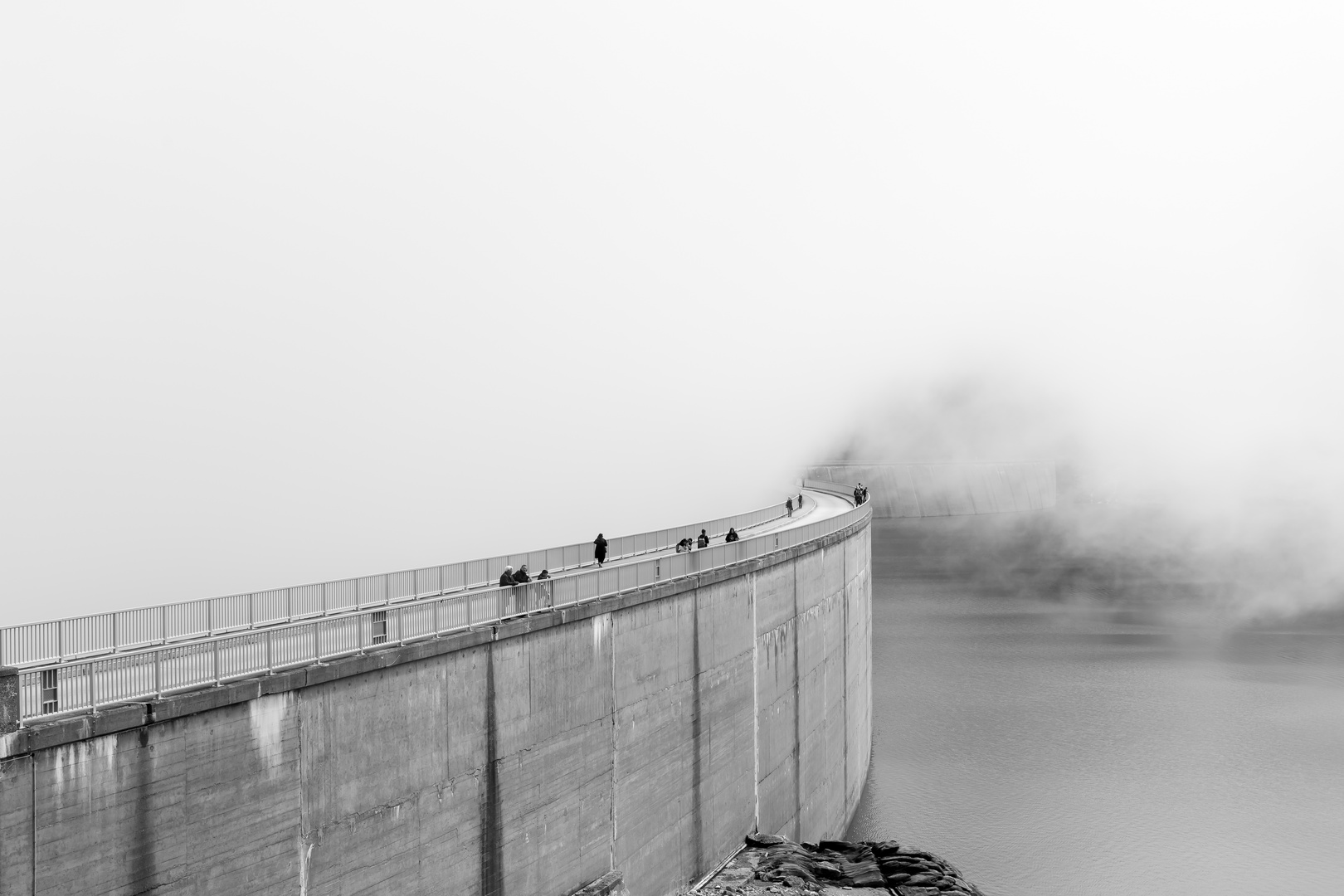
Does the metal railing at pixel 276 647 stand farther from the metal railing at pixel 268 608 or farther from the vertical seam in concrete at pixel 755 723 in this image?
the vertical seam in concrete at pixel 755 723

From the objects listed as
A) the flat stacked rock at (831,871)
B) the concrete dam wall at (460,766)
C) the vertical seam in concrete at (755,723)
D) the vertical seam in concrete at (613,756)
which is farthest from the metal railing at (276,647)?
the flat stacked rock at (831,871)

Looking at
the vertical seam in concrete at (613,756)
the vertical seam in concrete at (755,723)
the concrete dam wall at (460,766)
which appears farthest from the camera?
the vertical seam in concrete at (755,723)

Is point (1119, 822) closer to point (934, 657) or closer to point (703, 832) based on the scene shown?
point (703, 832)

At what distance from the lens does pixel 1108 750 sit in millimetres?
45594

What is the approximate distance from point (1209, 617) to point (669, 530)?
6981 centimetres

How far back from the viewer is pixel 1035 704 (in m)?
52.7

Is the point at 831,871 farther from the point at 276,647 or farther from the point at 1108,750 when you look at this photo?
the point at 1108,750

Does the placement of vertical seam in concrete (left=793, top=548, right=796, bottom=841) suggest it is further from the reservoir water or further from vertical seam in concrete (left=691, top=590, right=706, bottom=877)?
vertical seam in concrete (left=691, top=590, right=706, bottom=877)

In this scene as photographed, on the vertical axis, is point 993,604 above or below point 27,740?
below

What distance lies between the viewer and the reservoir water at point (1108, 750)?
34.2m

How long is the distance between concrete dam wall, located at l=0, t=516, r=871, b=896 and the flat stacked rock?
0.63 metres

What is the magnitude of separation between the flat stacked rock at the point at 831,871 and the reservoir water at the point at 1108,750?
454cm

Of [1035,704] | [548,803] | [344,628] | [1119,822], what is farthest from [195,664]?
[1035,704]

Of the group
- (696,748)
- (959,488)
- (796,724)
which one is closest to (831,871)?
(796,724)
